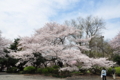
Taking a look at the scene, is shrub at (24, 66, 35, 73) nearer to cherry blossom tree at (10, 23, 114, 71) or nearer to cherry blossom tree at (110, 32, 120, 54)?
cherry blossom tree at (10, 23, 114, 71)

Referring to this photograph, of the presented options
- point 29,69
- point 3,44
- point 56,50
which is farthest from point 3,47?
point 56,50

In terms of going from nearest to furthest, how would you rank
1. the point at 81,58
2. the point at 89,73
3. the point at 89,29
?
the point at 81,58
the point at 89,73
the point at 89,29

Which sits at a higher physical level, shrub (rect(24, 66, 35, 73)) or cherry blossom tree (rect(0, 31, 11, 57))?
cherry blossom tree (rect(0, 31, 11, 57))

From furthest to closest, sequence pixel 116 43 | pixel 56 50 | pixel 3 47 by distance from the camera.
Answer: pixel 116 43, pixel 3 47, pixel 56 50

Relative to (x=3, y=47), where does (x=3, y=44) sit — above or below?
above

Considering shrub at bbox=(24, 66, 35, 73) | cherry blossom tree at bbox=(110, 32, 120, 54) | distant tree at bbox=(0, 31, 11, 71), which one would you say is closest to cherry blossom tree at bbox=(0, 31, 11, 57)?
distant tree at bbox=(0, 31, 11, 71)

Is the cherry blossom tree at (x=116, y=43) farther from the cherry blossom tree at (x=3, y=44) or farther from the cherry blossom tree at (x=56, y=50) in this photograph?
the cherry blossom tree at (x=3, y=44)

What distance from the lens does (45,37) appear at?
49.8 ft

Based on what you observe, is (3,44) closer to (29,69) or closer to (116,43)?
(29,69)

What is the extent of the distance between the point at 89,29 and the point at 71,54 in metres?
13.2

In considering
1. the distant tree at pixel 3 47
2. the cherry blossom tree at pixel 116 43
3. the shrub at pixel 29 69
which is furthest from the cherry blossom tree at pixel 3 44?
the cherry blossom tree at pixel 116 43

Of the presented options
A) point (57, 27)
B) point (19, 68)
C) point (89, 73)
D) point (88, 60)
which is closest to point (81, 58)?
point (88, 60)

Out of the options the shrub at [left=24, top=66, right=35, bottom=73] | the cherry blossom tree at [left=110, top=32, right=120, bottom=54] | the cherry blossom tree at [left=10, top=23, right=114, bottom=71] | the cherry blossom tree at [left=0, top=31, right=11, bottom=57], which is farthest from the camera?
the cherry blossom tree at [left=110, top=32, right=120, bottom=54]

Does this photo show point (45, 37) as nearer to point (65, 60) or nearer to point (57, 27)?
point (57, 27)
